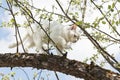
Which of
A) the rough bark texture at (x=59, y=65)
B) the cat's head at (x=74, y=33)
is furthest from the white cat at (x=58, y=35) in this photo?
the rough bark texture at (x=59, y=65)

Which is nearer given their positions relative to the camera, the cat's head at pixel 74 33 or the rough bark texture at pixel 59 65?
the rough bark texture at pixel 59 65

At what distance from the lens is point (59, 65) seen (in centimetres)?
326

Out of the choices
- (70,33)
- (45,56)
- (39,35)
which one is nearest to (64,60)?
(45,56)

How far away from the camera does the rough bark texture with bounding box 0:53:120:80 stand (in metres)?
3.07

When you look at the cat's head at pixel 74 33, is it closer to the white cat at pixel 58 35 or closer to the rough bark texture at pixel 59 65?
the white cat at pixel 58 35

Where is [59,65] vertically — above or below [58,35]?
below

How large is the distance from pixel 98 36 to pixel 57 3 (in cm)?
93

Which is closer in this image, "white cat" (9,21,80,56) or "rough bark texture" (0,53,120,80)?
"rough bark texture" (0,53,120,80)

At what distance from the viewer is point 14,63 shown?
3.53 meters

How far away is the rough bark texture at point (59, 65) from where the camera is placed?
3.07 m

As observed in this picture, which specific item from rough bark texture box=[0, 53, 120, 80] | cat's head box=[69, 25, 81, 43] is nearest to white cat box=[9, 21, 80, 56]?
cat's head box=[69, 25, 81, 43]

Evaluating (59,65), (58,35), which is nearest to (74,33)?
(58,35)

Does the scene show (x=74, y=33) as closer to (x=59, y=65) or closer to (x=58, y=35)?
(x=58, y=35)

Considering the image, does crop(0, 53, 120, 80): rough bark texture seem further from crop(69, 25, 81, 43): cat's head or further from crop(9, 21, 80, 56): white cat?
crop(69, 25, 81, 43): cat's head
